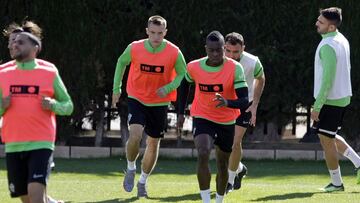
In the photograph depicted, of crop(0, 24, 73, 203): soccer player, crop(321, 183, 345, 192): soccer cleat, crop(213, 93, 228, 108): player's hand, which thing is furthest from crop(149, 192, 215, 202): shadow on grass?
crop(0, 24, 73, 203): soccer player

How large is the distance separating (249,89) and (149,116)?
3.91 ft

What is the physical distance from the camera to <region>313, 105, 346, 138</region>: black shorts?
35.1ft

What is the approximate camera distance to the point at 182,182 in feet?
39.9

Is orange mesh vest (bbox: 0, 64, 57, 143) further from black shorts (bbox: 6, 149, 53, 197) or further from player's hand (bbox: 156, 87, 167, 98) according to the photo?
player's hand (bbox: 156, 87, 167, 98)

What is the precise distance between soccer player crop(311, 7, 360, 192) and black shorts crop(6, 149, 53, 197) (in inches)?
159

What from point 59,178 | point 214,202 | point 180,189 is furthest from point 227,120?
point 59,178

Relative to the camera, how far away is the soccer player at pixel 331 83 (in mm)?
10352

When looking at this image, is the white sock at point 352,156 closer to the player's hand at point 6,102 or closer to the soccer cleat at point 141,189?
the soccer cleat at point 141,189

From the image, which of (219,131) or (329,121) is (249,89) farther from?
(219,131)

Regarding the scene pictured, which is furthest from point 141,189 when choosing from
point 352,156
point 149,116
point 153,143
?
point 352,156

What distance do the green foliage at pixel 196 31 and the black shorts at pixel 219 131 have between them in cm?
593

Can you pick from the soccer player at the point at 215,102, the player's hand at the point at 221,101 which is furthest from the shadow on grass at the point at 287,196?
the player's hand at the point at 221,101

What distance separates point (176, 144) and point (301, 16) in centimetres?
304

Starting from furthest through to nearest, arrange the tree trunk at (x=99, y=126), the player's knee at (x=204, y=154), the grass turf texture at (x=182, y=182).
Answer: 1. the tree trunk at (x=99, y=126)
2. the grass turf texture at (x=182, y=182)
3. the player's knee at (x=204, y=154)
